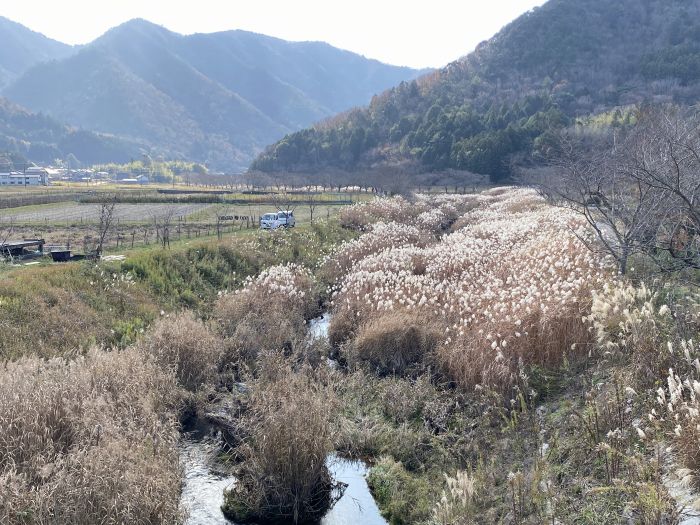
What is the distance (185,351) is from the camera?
1209 cm

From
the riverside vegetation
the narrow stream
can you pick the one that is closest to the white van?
the riverside vegetation

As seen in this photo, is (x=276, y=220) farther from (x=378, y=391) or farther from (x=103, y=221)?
(x=378, y=391)

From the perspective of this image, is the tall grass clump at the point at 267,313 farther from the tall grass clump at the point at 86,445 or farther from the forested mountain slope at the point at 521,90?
the forested mountain slope at the point at 521,90

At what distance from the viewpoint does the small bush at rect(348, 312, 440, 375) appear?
12.9m

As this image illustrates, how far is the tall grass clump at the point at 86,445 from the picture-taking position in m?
6.44

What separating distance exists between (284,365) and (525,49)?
404 ft

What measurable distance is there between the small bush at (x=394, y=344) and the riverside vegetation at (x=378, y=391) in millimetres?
38

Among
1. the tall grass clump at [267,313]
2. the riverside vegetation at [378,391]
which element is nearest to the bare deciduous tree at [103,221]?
the riverside vegetation at [378,391]

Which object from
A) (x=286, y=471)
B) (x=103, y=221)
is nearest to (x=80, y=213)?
(x=103, y=221)

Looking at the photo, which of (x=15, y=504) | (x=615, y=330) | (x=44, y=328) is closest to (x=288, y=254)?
(x=44, y=328)

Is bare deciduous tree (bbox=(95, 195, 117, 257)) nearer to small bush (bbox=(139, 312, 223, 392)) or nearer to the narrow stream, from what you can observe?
small bush (bbox=(139, 312, 223, 392))

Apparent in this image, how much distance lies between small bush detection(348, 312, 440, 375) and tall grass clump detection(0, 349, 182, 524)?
4934mm

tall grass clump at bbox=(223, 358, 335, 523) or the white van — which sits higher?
the white van

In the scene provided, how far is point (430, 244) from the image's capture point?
2556cm
